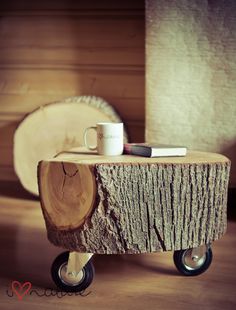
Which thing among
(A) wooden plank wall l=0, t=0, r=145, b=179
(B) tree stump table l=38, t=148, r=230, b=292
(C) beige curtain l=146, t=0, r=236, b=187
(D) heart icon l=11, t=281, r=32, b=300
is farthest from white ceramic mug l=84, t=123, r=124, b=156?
(A) wooden plank wall l=0, t=0, r=145, b=179

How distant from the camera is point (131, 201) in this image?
1.31 metres

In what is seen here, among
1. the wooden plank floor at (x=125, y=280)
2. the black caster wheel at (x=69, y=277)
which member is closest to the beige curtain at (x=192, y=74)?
the wooden plank floor at (x=125, y=280)

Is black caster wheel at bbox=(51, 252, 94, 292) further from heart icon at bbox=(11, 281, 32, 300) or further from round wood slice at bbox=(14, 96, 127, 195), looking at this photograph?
round wood slice at bbox=(14, 96, 127, 195)

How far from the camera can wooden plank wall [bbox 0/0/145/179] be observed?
8.58ft

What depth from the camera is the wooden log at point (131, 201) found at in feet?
4.23

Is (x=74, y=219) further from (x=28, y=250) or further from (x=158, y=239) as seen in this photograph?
(x=28, y=250)

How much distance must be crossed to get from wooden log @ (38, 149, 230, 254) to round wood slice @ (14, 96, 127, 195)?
1063mm

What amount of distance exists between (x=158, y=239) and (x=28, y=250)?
23.7 inches

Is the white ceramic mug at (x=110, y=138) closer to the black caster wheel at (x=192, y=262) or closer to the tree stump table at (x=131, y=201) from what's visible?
the tree stump table at (x=131, y=201)

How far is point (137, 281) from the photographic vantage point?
1.44 meters

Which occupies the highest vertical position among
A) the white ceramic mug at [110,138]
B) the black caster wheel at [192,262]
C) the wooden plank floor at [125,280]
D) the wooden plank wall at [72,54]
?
the wooden plank wall at [72,54]

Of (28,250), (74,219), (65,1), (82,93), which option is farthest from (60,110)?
(74,219)

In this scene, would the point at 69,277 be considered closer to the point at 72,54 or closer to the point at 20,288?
the point at 20,288

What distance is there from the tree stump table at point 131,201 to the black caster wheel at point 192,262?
12cm
